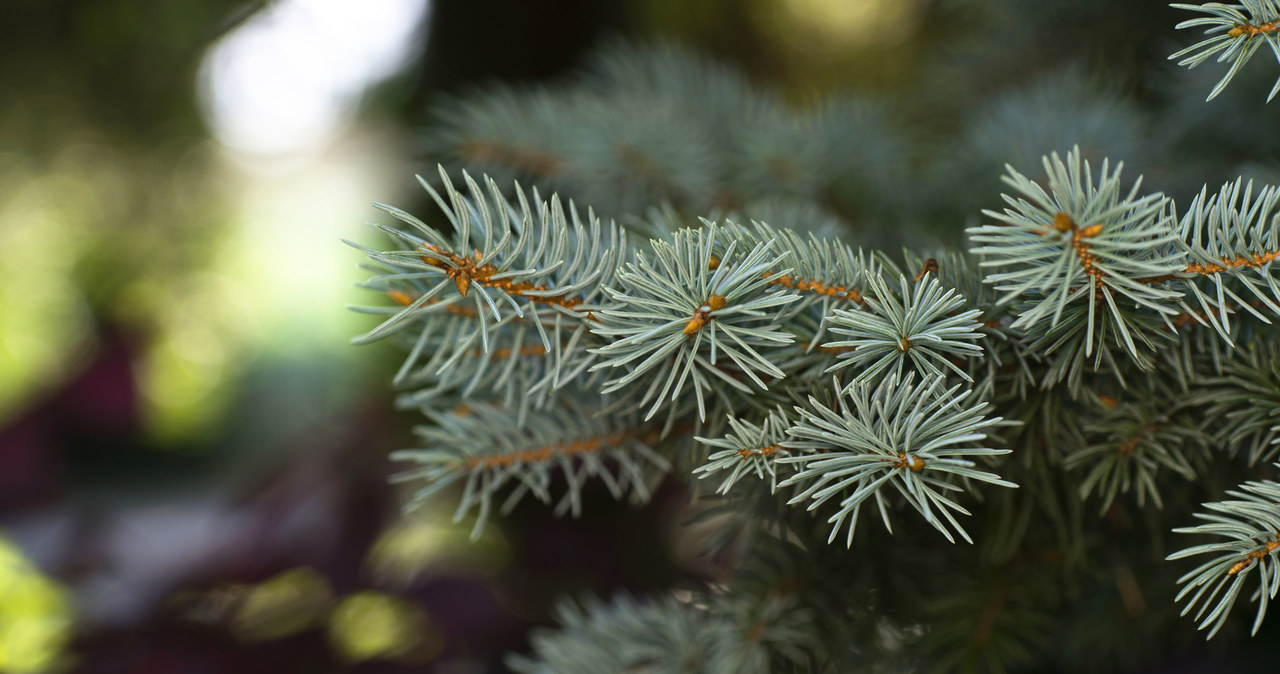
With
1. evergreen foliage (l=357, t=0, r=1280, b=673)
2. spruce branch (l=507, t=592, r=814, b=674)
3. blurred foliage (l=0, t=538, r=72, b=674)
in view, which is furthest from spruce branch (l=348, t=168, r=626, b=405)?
blurred foliage (l=0, t=538, r=72, b=674)

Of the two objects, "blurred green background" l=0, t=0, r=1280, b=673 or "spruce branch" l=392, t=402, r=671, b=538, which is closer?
"spruce branch" l=392, t=402, r=671, b=538

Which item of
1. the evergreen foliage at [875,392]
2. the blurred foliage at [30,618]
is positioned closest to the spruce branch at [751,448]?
the evergreen foliage at [875,392]

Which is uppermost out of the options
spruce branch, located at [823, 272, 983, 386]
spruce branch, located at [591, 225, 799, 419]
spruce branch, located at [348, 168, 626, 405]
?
spruce branch, located at [348, 168, 626, 405]

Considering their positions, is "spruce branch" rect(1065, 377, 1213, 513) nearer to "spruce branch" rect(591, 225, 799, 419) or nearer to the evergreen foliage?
the evergreen foliage

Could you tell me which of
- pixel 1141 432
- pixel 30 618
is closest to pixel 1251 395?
pixel 1141 432

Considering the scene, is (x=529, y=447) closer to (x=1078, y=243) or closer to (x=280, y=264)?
(x=1078, y=243)

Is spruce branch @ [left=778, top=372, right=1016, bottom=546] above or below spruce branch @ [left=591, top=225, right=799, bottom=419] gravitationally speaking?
below

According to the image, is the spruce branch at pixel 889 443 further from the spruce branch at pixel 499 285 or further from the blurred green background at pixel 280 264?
the blurred green background at pixel 280 264
